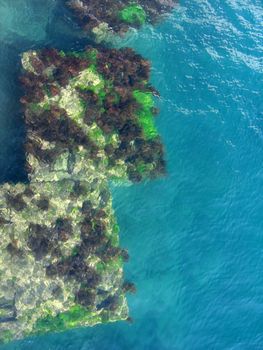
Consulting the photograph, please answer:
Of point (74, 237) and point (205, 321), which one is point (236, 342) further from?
point (74, 237)

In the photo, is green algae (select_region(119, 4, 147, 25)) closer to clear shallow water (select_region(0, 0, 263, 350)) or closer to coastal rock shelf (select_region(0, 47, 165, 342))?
clear shallow water (select_region(0, 0, 263, 350))

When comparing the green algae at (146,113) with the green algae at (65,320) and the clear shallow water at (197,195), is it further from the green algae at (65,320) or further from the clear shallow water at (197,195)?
the green algae at (65,320)

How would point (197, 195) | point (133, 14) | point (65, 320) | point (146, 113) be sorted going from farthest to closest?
point (197, 195) → point (133, 14) → point (146, 113) → point (65, 320)

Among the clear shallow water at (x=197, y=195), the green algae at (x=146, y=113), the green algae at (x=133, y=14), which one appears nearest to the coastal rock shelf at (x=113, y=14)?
the green algae at (x=133, y=14)

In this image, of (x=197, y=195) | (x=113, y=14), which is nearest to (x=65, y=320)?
(x=197, y=195)

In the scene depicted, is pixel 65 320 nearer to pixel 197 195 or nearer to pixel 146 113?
pixel 197 195

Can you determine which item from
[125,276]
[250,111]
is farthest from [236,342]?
[250,111]

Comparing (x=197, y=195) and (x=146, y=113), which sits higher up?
(x=146, y=113)
